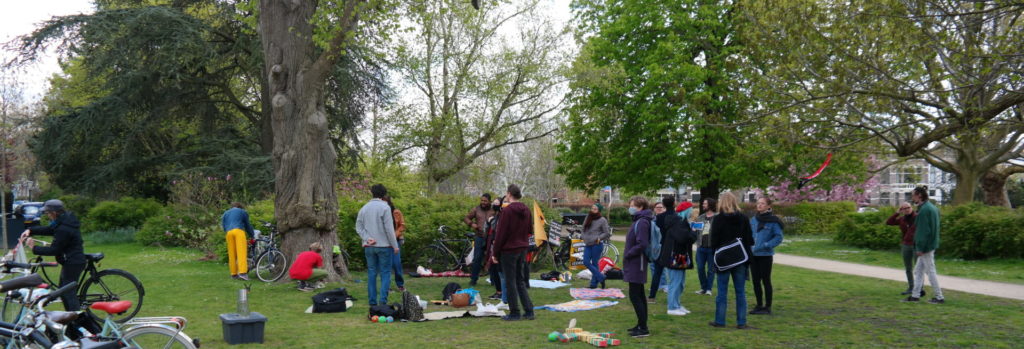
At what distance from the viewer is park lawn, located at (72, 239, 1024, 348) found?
7590 millimetres

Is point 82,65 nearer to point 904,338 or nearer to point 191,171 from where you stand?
point 191,171

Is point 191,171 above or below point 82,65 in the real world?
below

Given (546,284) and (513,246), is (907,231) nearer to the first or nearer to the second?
(546,284)

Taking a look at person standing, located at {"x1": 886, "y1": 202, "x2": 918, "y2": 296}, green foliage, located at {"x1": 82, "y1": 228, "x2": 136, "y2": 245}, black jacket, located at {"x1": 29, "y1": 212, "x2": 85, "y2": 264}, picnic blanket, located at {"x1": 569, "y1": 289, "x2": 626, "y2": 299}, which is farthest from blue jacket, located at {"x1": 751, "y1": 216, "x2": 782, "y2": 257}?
green foliage, located at {"x1": 82, "y1": 228, "x2": 136, "y2": 245}

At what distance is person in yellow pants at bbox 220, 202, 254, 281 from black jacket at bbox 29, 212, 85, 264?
509 cm

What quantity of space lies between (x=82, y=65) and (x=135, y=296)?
18601 millimetres

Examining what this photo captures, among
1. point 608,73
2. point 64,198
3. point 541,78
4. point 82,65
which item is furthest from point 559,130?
point 64,198

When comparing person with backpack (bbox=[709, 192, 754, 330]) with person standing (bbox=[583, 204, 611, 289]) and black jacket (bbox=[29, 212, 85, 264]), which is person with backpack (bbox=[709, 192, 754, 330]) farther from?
black jacket (bbox=[29, 212, 85, 264])

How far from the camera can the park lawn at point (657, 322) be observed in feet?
24.9

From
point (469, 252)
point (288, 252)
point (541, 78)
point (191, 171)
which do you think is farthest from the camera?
point (541, 78)

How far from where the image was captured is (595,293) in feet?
37.9

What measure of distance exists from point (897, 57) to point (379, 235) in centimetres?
826

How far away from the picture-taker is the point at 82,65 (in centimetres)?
2392

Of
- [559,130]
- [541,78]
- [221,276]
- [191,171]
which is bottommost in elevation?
[221,276]
